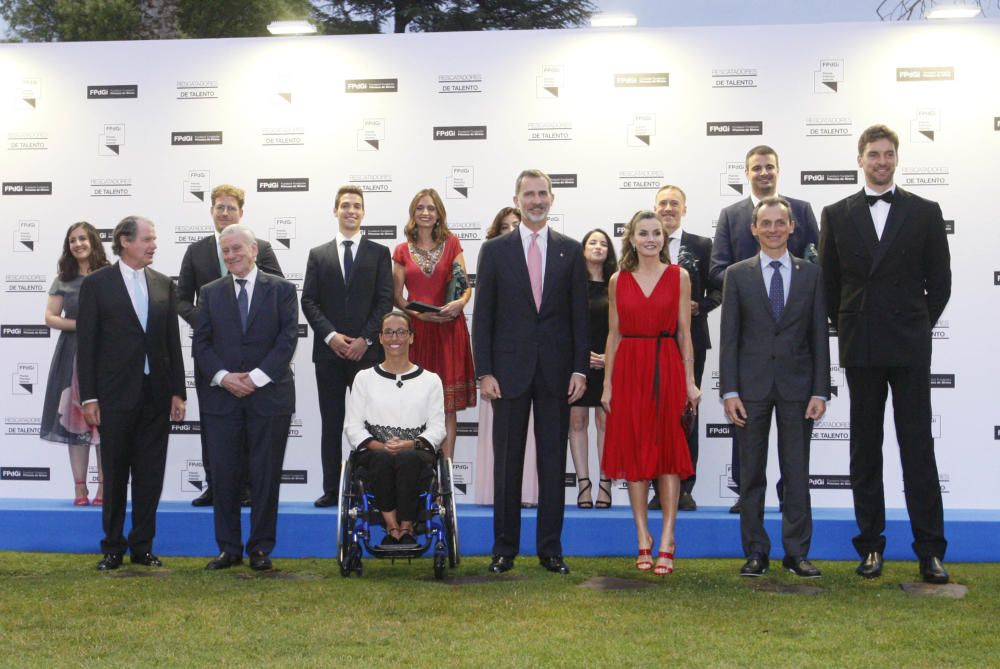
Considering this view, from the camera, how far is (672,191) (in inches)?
247

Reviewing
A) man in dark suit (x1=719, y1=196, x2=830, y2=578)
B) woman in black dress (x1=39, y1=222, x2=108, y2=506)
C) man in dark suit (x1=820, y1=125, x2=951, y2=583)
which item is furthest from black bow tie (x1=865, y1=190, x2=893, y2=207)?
woman in black dress (x1=39, y1=222, x2=108, y2=506)

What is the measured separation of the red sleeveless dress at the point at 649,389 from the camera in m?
5.07

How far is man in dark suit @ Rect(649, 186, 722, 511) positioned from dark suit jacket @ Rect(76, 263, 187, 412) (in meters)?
2.66

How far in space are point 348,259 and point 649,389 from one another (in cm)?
203

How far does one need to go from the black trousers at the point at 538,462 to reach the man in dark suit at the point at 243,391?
3.43 feet

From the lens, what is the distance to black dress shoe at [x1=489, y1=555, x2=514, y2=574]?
5.16 metres

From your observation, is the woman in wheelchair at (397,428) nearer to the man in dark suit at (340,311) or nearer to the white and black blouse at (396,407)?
the white and black blouse at (396,407)

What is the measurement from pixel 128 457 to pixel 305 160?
248 centimetres

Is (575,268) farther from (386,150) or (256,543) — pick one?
(386,150)

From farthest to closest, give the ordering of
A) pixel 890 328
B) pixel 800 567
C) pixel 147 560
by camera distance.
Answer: pixel 147 560, pixel 800 567, pixel 890 328

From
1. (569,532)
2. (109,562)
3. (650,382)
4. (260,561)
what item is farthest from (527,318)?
(109,562)

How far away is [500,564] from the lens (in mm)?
5164

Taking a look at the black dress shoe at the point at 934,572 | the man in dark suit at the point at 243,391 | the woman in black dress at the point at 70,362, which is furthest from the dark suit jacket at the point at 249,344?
the black dress shoe at the point at 934,572

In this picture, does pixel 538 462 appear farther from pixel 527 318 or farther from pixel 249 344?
pixel 249 344
